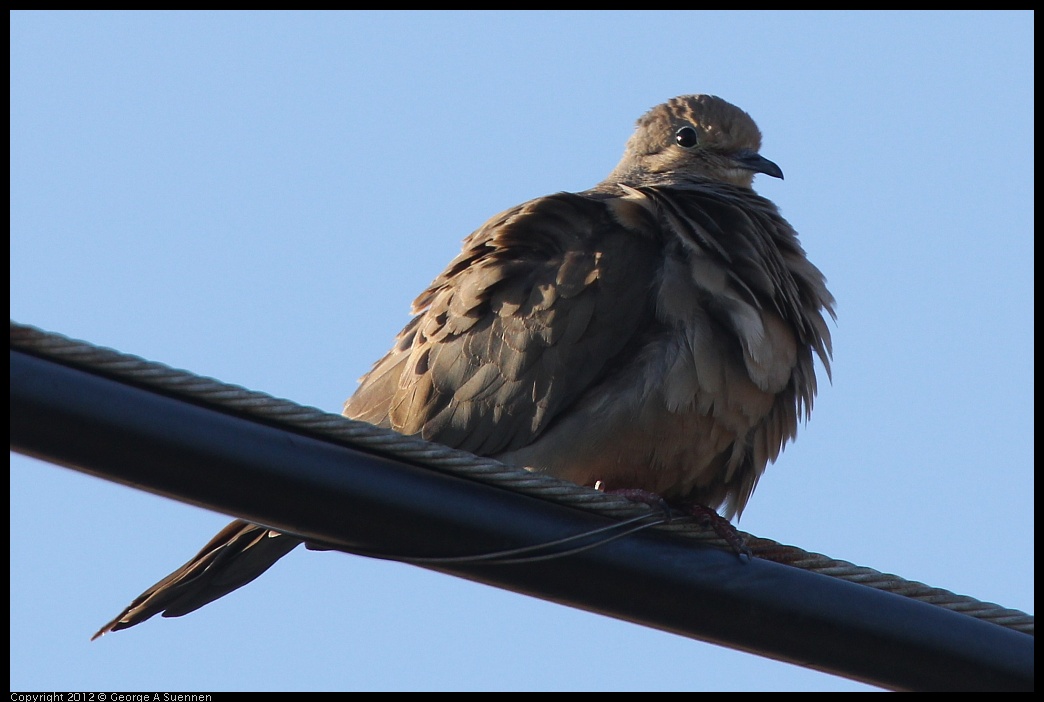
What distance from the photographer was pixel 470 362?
486cm

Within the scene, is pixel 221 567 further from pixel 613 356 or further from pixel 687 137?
pixel 687 137

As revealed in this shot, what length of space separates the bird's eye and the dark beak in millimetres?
209

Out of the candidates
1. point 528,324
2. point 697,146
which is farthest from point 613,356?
point 697,146

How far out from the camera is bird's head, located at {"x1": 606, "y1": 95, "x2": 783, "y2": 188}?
6.21 metres

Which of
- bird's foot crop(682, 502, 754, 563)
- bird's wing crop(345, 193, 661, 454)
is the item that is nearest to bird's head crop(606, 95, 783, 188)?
bird's wing crop(345, 193, 661, 454)

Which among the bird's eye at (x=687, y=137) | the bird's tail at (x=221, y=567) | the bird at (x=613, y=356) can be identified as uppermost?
the bird's eye at (x=687, y=137)

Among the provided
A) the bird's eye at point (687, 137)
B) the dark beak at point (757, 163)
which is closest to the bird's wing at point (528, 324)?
the dark beak at point (757, 163)

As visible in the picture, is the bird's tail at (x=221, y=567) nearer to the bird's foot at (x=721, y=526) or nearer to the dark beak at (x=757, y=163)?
the bird's foot at (x=721, y=526)

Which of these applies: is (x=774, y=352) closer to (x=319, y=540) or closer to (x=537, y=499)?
(x=537, y=499)

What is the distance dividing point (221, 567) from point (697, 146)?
2965 mm

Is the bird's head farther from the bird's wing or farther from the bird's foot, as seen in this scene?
the bird's foot

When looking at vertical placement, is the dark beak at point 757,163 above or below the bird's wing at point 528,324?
above

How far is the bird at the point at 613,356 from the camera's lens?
4578mm

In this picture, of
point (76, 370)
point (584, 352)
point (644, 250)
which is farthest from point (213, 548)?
point (76, 370)
